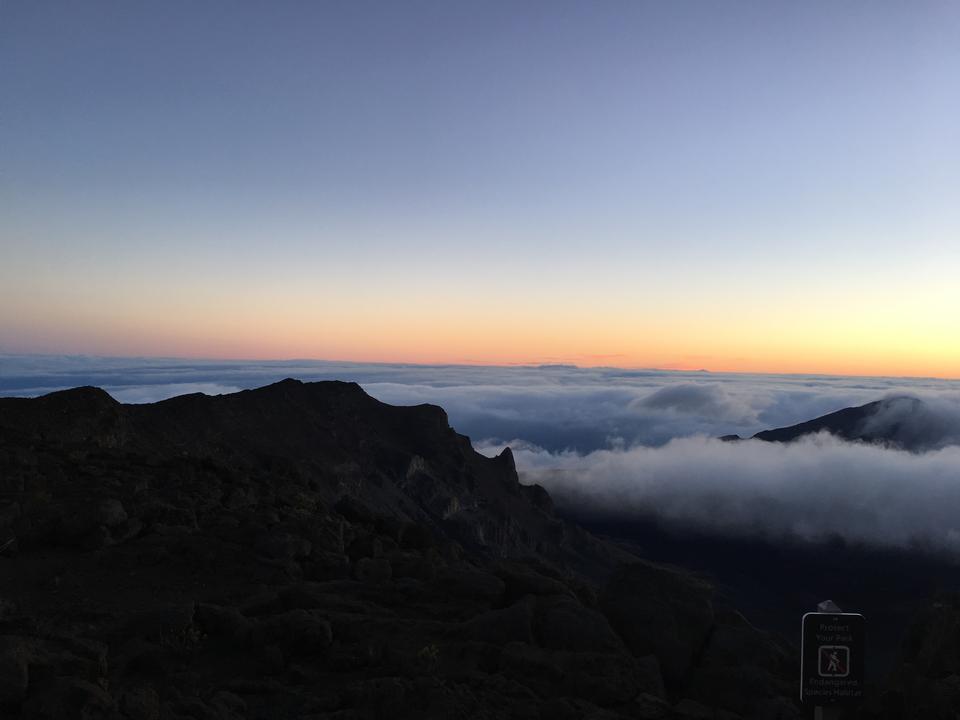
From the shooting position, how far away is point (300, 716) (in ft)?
28.0

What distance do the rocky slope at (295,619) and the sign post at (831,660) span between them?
1737mm

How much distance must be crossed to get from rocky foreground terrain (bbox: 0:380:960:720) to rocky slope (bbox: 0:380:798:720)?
41 mm

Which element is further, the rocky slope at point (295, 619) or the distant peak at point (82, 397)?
the distant peak at point (82, 397)

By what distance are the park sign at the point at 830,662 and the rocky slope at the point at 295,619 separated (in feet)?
5.68

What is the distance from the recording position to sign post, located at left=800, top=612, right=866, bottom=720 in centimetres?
883

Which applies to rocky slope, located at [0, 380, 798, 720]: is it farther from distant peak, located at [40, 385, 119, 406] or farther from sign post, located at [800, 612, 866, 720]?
distant peak, located at [40, 385, 119, 406]

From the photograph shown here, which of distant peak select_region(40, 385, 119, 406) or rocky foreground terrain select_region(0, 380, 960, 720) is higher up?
distant peak select_region(40, 385, 119, 406)

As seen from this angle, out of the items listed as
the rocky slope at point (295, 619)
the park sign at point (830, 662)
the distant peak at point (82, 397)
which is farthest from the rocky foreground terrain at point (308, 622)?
the distant peak at point (82, 397)

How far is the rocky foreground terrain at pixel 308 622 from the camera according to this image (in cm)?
891

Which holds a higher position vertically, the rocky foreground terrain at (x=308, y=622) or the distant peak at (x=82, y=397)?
the distant peak at (x=82, y=397)

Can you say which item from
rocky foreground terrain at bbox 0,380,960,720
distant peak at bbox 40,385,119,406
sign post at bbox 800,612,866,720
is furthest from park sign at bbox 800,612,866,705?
distant peak at bbox 40,385,119,406

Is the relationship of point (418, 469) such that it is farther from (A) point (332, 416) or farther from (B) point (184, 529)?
(B) point (184, 529)

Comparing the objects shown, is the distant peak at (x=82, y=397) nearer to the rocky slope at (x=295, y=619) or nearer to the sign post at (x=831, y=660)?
the rocky slope at (x=295, y=619)

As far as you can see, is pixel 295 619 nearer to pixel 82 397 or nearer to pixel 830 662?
pixel 830 662
